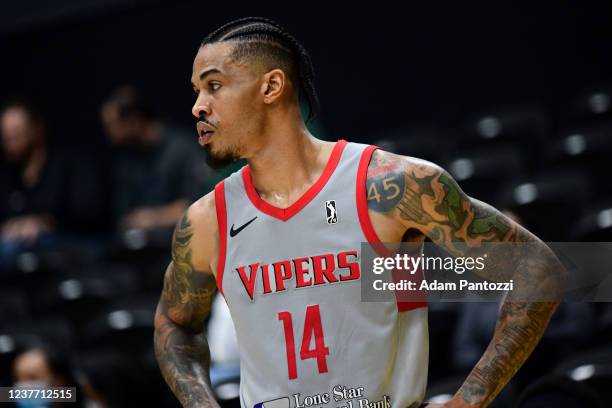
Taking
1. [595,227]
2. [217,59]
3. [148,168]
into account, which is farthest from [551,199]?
[217,59]

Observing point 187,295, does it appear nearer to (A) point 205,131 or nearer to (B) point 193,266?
(B) point 193,266

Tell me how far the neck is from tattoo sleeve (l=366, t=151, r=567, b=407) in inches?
9.1

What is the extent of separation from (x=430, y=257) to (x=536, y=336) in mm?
330

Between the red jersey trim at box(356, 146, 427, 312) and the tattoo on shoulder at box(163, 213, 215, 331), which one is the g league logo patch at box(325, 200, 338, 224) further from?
the tattoo on shoulder at box(163, 213, 215, 331)

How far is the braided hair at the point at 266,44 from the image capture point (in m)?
2.77

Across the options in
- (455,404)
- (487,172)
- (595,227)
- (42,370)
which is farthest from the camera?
(487,172)

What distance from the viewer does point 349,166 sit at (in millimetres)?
2787

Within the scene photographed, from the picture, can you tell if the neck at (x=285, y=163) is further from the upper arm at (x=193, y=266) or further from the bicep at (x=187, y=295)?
the bicep at (x=187, y=295)

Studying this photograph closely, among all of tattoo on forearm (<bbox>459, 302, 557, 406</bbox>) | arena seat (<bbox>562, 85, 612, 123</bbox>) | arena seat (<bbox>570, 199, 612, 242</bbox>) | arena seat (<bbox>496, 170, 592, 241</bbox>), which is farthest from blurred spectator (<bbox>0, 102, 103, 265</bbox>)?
tattoo on forearm (<bbox>459, 302, 557, 406</bbox>)

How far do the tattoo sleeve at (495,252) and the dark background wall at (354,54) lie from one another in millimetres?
4724

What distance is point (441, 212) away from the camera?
8.75 ft

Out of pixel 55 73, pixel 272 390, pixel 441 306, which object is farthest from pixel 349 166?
pixel 55 73

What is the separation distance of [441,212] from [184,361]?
32.1 inches

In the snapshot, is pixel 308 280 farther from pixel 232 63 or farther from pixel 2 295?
pixel 2 295
